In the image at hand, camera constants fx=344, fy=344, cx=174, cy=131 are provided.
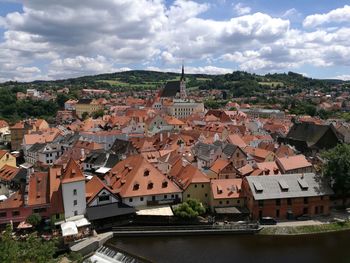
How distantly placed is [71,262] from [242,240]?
19.3 metres

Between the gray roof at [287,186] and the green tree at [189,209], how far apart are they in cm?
730

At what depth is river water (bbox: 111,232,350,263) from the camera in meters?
36.4

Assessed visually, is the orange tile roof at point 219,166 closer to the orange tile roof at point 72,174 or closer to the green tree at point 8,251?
the orange tile roof at point 72,174

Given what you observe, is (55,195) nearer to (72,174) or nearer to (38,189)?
(38,189)

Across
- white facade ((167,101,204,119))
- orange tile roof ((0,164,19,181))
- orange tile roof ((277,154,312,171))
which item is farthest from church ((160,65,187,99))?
orange tile roof ((277,154,312,171))

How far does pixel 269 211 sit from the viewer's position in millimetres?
44656

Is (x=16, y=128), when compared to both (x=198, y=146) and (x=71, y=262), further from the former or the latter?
(x=71, y=262)

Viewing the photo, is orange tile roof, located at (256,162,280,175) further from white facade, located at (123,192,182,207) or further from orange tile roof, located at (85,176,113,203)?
orange tile roof, located at (85,176,113,203)

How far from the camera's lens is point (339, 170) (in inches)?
1848

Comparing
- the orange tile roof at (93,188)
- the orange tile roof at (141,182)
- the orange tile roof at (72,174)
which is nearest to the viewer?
the orange tile roof at (72,174)

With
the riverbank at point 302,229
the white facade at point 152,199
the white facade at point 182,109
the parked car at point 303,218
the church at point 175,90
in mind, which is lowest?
the riverbank at point 302,229

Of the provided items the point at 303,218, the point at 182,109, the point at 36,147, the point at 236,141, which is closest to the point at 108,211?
the point at 303,218

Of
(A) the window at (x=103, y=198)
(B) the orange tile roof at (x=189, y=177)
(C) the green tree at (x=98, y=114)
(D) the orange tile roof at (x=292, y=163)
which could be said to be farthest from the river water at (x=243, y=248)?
(C) the green tree at (x=98, y=114)

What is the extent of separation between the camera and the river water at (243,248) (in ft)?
120
